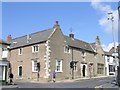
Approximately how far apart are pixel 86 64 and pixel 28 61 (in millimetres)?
13835

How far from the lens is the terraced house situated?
41216 millimetres

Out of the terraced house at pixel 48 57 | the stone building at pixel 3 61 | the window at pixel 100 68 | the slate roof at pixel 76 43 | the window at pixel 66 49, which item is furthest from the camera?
the window at pixel 100 68

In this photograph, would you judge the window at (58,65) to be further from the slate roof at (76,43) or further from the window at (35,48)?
the slate roof at (76,43)

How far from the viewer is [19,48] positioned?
4656 cm

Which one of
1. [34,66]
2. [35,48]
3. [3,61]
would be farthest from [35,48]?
[3,61]

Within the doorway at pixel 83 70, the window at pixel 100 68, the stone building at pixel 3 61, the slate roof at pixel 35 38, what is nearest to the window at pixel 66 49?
the slate roof at pixel 35 38

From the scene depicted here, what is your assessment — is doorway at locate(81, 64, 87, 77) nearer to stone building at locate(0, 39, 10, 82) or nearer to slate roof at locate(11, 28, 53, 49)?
slate roof at locate(11, 28, 53, 49)

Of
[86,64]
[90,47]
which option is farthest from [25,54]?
[90,47]

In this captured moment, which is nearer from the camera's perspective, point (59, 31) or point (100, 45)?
point (59, 31)

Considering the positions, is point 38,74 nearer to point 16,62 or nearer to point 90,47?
point 16,62

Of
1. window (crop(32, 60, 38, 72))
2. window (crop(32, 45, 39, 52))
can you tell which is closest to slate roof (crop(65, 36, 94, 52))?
window (crop(32, 45, 39, 52))

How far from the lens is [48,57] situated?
4072 cm

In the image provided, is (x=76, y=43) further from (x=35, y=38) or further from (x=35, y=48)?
(x=35, y=48)

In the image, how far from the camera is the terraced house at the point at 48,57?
4122 cm
